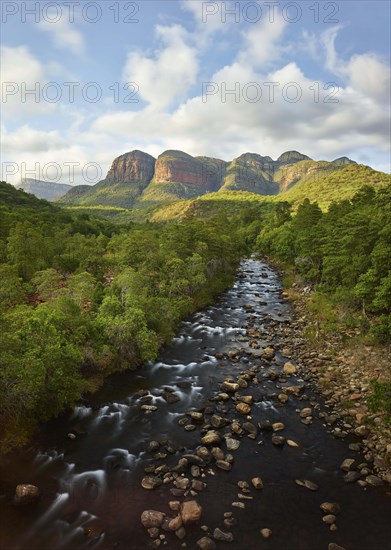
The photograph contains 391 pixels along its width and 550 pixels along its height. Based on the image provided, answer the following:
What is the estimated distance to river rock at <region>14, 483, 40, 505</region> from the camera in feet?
51.9

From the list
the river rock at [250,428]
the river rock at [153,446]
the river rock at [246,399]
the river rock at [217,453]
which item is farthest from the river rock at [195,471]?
the river rock at [246,399]

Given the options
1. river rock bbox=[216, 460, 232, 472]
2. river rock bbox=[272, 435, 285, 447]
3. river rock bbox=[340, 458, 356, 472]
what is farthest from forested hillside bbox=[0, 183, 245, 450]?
river rock bbox=[340, 458, 356, 472]

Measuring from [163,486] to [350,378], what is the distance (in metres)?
17.5

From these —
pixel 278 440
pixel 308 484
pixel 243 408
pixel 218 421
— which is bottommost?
pixel 308 484

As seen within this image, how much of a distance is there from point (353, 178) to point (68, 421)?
673 feet

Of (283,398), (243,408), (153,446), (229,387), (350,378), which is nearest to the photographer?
(153,446)

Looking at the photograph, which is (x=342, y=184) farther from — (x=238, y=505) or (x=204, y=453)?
(x=238, y=505)

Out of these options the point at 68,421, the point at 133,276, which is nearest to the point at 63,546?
the point at 68,421

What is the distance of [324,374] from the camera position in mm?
28172

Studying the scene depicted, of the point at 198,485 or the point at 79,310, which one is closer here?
the point at 198,485

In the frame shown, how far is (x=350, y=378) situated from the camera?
88.1 ft

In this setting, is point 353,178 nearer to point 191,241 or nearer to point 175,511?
point 191,241

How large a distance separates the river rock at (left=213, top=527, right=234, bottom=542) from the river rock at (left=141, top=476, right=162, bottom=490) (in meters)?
3.87

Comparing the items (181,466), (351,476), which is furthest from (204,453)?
(351,476)
